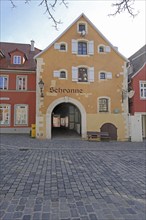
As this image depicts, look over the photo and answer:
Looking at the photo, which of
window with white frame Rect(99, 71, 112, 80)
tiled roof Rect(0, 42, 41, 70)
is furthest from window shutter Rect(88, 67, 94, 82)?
tiled roof Rect(0, 42, 41, 70)

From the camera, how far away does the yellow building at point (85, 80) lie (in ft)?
55.6

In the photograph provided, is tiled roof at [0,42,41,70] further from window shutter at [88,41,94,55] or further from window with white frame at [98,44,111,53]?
window with white frame at [98,44,111,53]

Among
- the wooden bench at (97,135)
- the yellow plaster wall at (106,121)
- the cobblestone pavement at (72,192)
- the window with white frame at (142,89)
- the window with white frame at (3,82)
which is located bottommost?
the cobblestone pavement at (72,192)

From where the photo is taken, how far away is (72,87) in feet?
56.5

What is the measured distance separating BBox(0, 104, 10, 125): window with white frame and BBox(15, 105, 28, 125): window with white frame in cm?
82

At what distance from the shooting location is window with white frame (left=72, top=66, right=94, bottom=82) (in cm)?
1739

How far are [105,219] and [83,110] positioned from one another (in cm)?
1403

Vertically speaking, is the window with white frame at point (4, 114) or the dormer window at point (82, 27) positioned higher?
the dormer window at point (82, 27)

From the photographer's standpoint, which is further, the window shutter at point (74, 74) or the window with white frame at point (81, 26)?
the window with white frame at point (81, 26)

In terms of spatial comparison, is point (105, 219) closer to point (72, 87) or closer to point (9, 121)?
point (72, 87)

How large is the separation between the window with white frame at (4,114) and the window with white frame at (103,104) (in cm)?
969

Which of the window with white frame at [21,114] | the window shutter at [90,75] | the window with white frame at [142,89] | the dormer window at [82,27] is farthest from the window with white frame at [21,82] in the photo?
the window with white frame at [142,89]

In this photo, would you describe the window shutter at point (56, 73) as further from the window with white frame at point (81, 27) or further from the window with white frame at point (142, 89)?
the window with white frame at point (142, 89)

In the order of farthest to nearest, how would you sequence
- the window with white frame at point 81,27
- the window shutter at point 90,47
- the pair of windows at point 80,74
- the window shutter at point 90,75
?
the window with white frame at point 81,27 < the window shutter at point 90,47 < the window shutter at point 90,75 < the pair of windows at point 80,74
